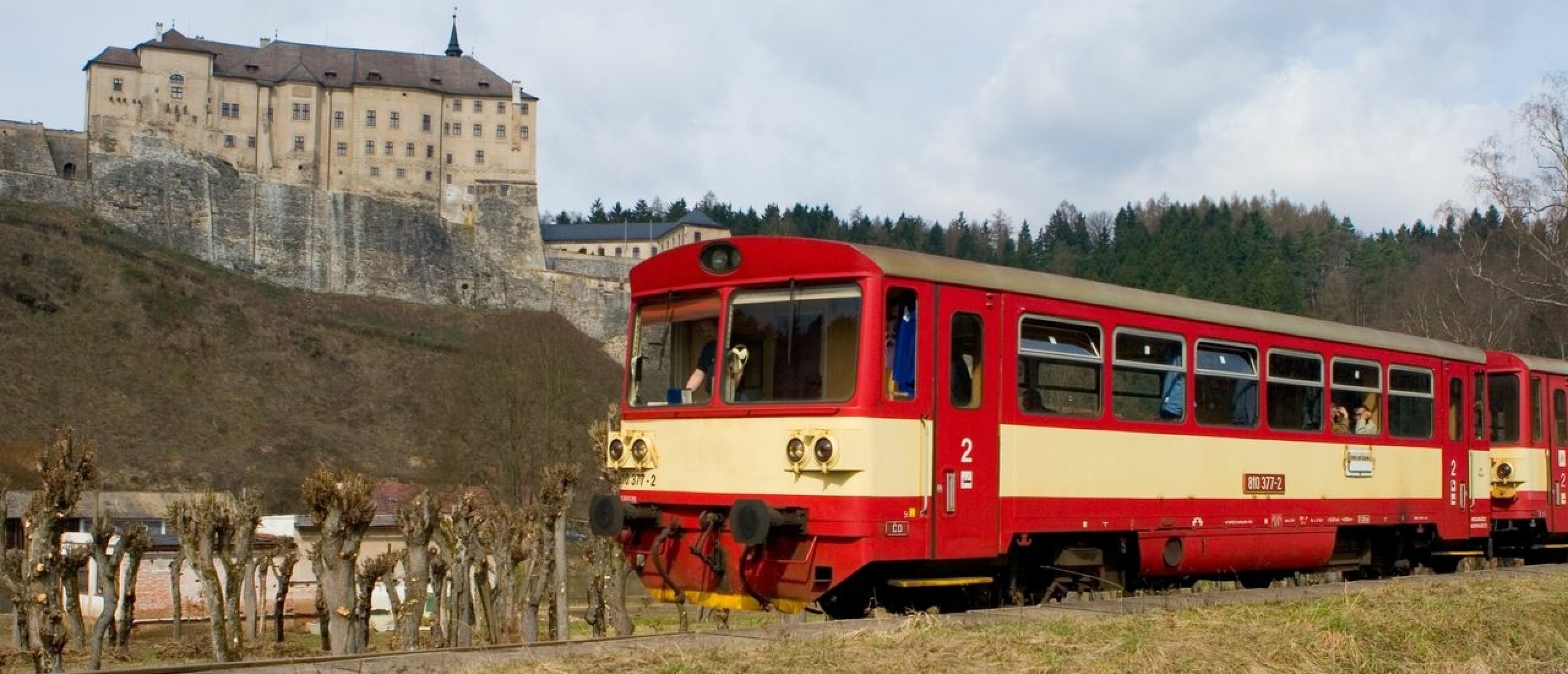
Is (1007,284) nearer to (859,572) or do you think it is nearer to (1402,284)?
(859,572)

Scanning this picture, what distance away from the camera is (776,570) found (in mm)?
11711

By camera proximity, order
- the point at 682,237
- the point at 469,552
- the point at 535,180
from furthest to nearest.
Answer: the point at 682,237 → the point at 535,180 → the point at 469,552

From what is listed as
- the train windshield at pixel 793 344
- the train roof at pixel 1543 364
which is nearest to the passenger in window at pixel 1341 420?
the train roof at pixel 1543 364

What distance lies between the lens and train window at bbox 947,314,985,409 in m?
12.2

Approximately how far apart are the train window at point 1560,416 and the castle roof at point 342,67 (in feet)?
321

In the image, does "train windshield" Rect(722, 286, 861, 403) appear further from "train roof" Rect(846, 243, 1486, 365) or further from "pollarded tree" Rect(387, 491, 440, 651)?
"pollarded tree" Rect(387, 491, 440, 651)

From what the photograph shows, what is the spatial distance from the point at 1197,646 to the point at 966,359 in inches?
147

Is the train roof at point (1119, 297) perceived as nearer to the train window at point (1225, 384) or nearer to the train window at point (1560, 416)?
the train window at point (1225, 384)

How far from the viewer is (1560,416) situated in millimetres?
20656

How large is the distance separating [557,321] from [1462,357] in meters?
86.0

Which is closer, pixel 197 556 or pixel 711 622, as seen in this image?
pixel 711 622

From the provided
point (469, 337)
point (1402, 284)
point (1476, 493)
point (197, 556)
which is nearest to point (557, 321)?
point (469, 337)

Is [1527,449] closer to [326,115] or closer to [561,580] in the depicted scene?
[561,580]

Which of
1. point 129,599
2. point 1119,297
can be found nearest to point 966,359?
point 1119,297
